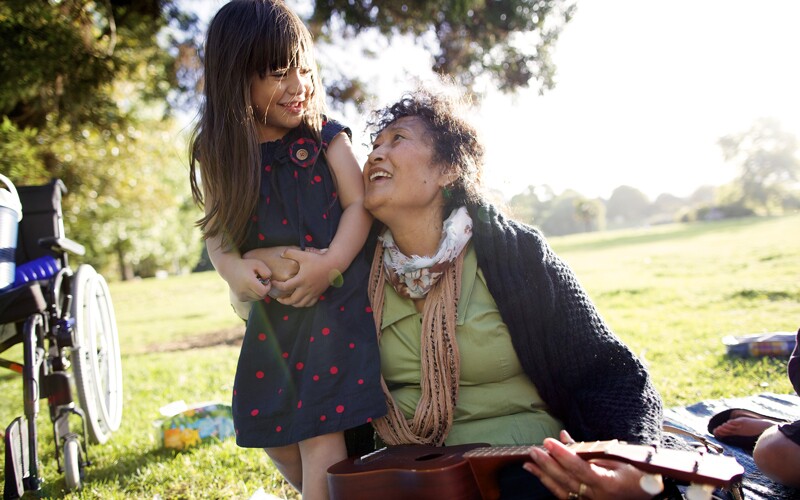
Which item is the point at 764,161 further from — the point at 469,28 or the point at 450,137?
the point at 450,137

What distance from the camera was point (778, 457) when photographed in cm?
213

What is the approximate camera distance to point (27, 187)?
3.93 meters

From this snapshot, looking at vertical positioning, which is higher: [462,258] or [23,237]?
[23,237]

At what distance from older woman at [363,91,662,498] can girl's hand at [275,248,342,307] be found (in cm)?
27

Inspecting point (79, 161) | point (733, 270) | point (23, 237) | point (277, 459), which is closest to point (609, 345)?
point (277, 459)

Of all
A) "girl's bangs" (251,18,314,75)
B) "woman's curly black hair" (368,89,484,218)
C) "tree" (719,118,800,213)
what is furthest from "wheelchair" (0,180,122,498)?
"tree" (719,118,800,213)

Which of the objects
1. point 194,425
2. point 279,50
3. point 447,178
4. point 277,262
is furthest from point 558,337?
point 194,425

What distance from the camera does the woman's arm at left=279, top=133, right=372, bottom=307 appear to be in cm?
210

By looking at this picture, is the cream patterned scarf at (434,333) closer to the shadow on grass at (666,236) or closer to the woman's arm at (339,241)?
the woman's arm at (339,241)

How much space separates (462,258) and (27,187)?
10.5 feet

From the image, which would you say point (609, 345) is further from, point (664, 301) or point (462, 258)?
point (664, 301)

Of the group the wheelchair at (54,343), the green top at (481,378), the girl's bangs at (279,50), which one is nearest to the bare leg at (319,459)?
the green top at (481,378)

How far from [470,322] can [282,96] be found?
1099 millimetres

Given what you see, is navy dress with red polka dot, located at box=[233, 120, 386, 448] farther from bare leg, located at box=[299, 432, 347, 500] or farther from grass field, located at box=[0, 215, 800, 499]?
grass field, located at box=[0, 215, 800, 499]
